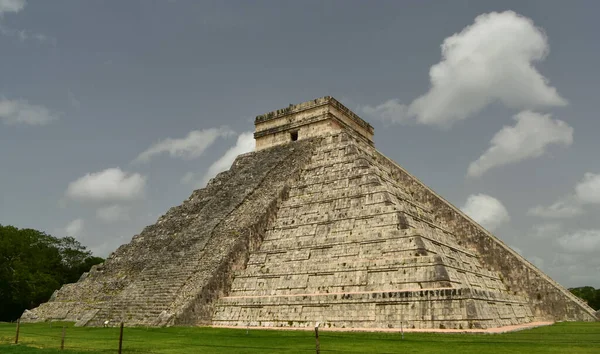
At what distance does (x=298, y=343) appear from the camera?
9.93m

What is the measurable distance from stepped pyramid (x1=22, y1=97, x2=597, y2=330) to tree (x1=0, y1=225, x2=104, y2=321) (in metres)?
9.23

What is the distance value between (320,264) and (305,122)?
33.8ft

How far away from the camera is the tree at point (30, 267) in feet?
87.3

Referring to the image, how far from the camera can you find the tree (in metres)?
26.6

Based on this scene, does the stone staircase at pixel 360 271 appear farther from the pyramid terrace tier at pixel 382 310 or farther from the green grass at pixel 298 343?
the green grass at pixel 298 343

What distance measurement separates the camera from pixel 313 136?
2305 cm

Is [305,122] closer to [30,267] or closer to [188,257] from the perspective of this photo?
[188,257]

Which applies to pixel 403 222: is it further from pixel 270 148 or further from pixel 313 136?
pixel 270 148

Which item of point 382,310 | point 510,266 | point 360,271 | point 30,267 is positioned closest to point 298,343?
point 382,310

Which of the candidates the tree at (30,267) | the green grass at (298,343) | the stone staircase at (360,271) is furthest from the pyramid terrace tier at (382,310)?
the tree at (30,267)

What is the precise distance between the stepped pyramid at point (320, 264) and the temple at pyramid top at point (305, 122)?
5.76ft

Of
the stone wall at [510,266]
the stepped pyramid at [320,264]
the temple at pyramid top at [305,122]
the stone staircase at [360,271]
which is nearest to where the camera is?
the stone staircase at [360,271]

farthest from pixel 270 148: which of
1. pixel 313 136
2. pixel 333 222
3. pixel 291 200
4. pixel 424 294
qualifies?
pixel 424 294

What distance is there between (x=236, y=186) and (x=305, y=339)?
11403 mm
